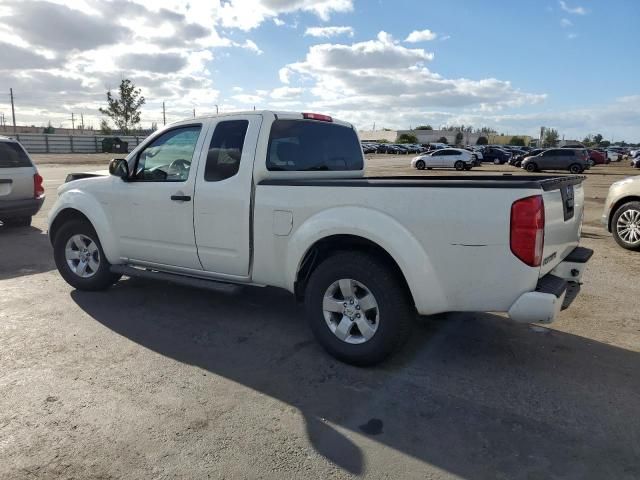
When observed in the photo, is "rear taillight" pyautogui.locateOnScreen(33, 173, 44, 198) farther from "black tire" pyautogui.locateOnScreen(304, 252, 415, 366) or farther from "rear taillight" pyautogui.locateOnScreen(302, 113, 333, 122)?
"black tire" pyautogui.locateOnScreen(304, 252, 415, 366)

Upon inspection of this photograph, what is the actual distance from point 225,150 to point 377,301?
1960 millimetres

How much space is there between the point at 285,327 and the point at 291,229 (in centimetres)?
109

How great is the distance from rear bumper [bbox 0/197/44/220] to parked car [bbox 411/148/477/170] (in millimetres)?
30611

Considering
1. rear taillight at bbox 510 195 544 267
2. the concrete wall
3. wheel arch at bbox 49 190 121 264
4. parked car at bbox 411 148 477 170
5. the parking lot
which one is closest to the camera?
the parking lot

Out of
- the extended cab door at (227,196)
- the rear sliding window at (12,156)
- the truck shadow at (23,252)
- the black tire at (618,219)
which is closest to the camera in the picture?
the extended cab door at (227,196)

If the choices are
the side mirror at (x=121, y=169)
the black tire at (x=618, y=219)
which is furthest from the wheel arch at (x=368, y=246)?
the black tire at (x=618, y=219)

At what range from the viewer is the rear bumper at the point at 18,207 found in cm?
880

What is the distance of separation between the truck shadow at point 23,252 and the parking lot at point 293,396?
151 cm

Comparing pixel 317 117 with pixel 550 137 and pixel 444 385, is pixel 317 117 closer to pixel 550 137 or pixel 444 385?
pixel 444 385

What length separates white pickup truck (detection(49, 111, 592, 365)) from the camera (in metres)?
3.20

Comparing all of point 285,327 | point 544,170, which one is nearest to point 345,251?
point 285,327

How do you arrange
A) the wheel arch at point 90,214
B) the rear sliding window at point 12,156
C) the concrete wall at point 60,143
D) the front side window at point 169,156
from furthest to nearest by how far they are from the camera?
1. the concrete wall at point 60,143
2. the rear sliding window at point 12,156
3. the wheel arch at point 90,214
4. the front side window at point 169,156

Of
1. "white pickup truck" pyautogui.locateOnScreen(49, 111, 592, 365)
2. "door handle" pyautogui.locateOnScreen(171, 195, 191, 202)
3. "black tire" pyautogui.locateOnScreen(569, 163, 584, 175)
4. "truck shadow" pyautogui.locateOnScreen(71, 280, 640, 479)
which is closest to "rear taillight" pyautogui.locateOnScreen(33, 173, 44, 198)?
"white pickup truck" pyautogui.locateOnScreen(49, 111, 592, 365)

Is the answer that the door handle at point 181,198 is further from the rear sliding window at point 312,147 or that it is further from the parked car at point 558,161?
the parked car at point 558,161
